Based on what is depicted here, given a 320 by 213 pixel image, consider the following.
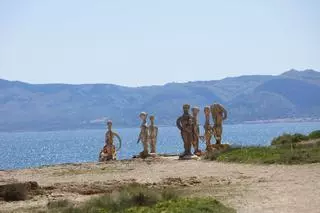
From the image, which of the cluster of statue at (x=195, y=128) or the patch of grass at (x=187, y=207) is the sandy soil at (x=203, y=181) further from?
Result: the cluster of statue at (x=195, y=128)

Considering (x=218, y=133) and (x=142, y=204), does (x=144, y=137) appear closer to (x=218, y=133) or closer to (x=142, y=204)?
(x=218, y=133)

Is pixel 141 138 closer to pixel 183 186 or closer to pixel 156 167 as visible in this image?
pixel 156 167

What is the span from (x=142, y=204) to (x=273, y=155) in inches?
497

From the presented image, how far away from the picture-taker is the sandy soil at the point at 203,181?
56.1 ft

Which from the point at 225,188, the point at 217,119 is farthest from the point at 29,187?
the point at 217,119

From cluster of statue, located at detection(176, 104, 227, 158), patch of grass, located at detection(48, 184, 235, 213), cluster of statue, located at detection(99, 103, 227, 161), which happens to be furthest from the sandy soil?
cluster of statue, located at detection(99, 103, 227, 161)

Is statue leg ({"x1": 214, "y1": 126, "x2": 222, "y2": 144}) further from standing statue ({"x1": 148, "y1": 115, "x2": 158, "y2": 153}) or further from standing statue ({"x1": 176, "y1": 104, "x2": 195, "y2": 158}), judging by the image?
standing statue ({"x1": 148, "y1": 115, "x2": 158, "y2": 153})

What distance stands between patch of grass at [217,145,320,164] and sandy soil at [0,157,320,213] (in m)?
0.97

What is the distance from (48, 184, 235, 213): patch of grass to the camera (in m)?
15.6

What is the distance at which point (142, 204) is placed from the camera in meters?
17.1

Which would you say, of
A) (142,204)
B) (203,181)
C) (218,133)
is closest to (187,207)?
(142,204)

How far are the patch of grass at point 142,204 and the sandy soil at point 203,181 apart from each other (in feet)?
3.12

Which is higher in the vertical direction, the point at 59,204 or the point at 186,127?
the point at 186,127

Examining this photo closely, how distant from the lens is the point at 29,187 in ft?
71.2
